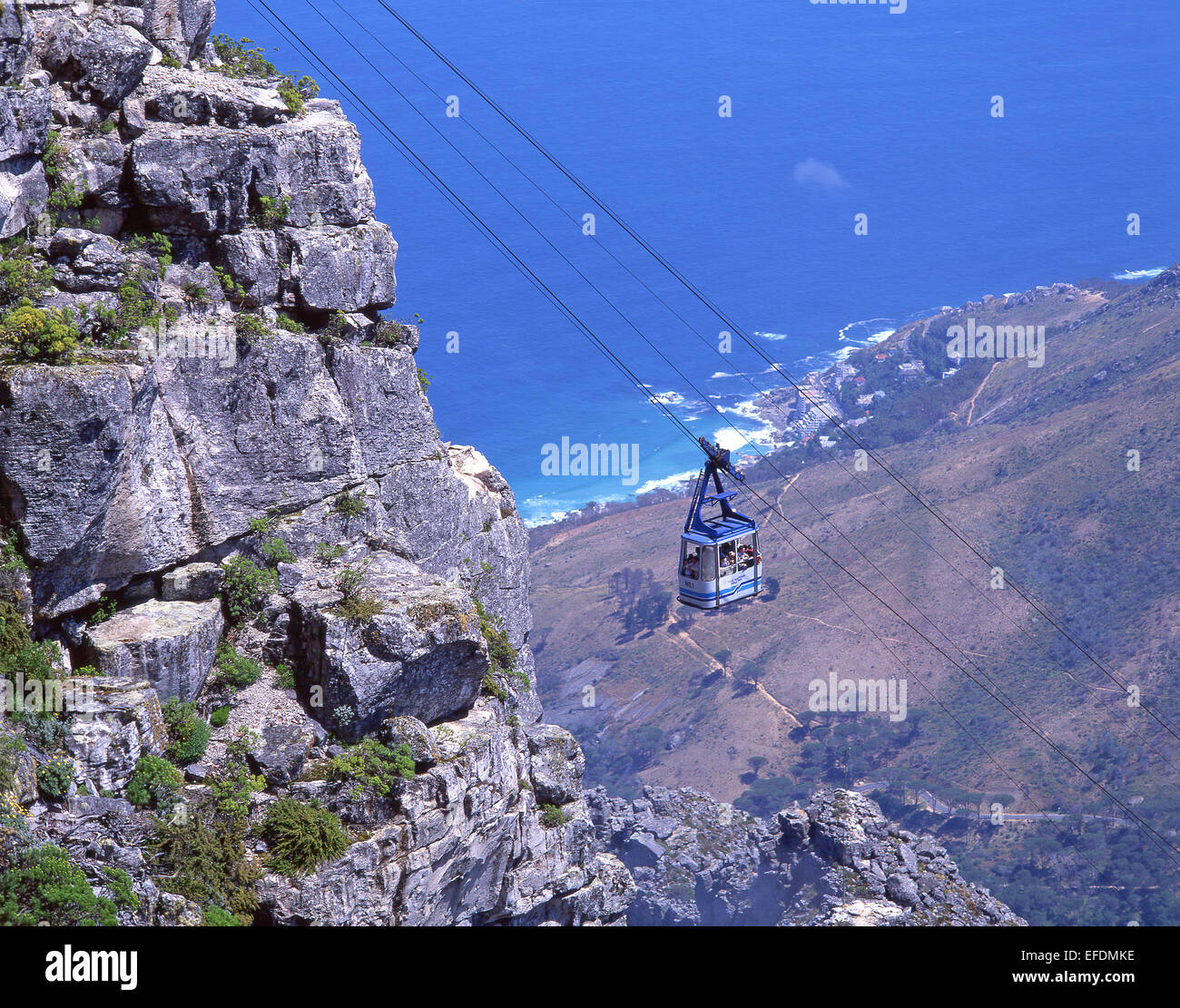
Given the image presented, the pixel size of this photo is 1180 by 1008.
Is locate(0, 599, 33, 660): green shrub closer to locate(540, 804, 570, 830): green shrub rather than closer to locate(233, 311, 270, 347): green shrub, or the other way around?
locate(233, 311, 270, 347): green shrub

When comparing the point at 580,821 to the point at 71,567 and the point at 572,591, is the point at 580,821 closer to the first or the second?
the point at 71,567


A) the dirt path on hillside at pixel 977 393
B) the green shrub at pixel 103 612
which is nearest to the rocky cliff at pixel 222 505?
the green shrub at pixel 103 612

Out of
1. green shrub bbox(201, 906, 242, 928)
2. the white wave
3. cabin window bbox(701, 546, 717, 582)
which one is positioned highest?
the white wave

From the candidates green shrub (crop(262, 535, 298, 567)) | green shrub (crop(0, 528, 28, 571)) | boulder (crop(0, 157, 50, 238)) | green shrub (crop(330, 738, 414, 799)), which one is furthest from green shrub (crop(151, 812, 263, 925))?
boulder (crop(0, 157, 50, 238))

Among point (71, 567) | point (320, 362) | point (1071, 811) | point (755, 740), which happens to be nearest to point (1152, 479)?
point (1071, 811)

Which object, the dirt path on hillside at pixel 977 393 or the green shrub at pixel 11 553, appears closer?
the green shrub at pixel 11 553

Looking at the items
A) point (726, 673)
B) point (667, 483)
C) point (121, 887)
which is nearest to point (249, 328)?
point (121, 887)

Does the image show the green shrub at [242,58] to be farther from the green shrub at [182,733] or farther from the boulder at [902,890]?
the boulder at [902,890]
